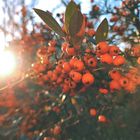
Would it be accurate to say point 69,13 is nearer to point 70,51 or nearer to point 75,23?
point 75,23

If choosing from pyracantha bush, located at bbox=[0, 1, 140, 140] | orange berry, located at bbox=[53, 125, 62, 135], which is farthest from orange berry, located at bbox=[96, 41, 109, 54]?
orange berry, located at bbox=[53, 125, 62, 135]

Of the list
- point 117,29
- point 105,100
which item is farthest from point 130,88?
point 117,29

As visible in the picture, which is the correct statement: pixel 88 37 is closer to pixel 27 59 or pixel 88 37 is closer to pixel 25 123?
pixel 25 123

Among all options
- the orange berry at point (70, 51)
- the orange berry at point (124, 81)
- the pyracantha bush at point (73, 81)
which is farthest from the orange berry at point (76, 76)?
the orange berry at point (124, 81)

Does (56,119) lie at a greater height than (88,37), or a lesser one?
lesser

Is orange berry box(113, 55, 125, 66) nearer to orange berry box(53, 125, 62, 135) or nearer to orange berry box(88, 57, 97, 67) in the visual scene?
orange berry box(88, 57, 97, 67)

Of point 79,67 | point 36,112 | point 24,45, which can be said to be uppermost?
point 79,67

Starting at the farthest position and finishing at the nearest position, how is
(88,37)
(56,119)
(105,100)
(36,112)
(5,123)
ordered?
(5,123)
(36,112)
(56,119)
(105,100)
(88,37)

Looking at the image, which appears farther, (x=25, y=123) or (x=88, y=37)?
(x=25, y=123)

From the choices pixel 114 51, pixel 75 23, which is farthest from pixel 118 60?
pixel 75 23
